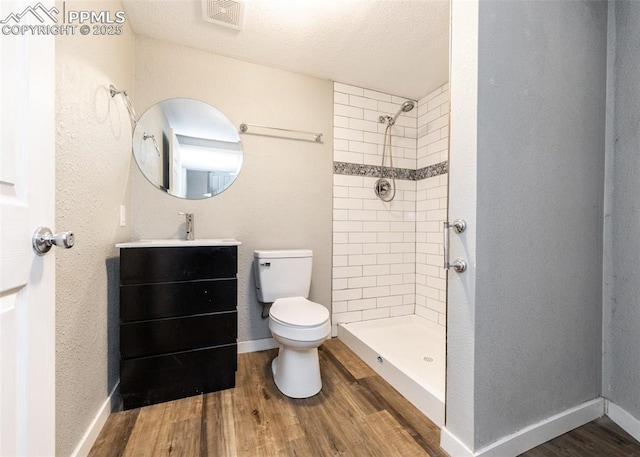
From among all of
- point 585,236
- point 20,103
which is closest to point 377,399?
point 585,236

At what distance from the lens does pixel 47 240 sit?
59 centimetres

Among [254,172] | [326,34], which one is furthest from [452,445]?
[326,34]

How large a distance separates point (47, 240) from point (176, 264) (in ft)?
3.02

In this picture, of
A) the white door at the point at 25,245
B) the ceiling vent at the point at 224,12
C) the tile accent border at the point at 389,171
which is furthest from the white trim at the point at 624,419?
the ceiling vent at the point at 224,12

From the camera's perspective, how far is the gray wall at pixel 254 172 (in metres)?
1.84

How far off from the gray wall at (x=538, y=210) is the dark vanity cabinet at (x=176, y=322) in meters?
1.29

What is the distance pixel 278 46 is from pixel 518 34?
1421 mm

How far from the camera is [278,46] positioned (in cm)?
187

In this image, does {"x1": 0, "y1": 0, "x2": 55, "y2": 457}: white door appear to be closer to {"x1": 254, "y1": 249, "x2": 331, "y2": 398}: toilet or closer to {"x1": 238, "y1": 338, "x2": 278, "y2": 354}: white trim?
{"x1": 254, "y1": 249, "x2": 331, "y2": 398}: toilet

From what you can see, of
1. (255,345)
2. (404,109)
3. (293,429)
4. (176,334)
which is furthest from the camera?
(404,109)

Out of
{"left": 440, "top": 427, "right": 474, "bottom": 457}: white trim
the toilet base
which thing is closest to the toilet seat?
the toilet base

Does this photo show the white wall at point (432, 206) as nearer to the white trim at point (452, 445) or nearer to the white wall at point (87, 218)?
the white trim at point (452, 445)

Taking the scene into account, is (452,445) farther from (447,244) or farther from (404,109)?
(404,109)

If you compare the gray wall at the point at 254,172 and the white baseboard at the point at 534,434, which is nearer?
the white baseboard at the point at 534,434
